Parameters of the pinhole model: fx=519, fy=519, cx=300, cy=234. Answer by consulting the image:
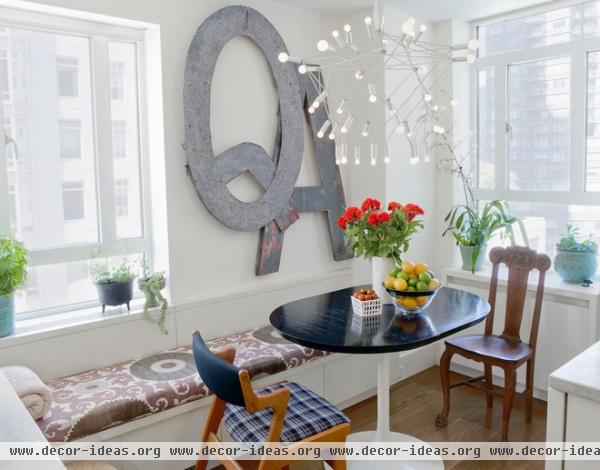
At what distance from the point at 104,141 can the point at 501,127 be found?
2.66m

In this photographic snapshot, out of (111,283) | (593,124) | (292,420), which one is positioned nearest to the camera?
(292,420)

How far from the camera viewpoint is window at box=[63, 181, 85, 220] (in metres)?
2.73

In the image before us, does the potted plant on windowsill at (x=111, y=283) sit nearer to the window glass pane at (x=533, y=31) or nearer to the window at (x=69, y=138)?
the window at (x=69, y=138)

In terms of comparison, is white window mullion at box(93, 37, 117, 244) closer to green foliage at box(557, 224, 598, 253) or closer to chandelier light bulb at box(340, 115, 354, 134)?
chandelier light bulb at box(340, 115, 354, 134)

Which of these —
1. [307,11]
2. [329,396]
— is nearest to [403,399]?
[329,396]

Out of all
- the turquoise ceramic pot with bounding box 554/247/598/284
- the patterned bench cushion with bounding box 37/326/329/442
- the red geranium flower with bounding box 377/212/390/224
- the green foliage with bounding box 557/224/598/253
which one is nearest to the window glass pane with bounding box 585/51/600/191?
the green foliage with bounding box 557/224/598/253

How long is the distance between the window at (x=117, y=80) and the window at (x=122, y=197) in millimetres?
468

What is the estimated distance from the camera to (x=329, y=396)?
314 centimetres

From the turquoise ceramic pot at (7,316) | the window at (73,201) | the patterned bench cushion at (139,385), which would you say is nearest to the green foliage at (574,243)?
the patterned bench cushion at (139,385)

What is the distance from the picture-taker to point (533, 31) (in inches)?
137

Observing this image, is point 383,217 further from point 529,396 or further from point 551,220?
point 551,220

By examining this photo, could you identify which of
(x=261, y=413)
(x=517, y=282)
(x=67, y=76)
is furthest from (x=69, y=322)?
(x=517, y=282)

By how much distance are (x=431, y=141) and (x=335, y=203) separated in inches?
35.4

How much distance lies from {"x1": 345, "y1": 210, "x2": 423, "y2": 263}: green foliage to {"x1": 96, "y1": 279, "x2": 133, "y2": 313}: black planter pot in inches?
48.3
